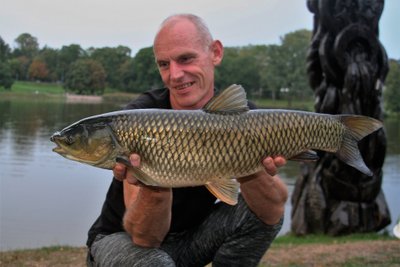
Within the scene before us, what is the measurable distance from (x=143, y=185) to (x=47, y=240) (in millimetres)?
8182

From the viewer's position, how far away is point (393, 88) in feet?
189

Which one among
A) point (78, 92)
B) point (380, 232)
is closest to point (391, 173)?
point (380, 232)

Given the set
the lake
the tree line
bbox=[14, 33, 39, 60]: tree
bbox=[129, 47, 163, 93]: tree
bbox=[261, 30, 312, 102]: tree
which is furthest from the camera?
bbox=[14, 33, 39, 60]: tree

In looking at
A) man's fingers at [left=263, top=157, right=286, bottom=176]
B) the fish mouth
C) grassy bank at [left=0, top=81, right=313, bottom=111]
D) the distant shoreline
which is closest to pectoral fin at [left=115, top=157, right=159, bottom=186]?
the fish mouth

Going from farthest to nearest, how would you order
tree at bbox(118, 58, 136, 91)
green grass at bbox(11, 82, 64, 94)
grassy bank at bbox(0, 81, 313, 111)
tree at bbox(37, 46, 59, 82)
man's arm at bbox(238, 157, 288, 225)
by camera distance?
tree at bbox(37, 46, 59, 82)
green grass at bbox(11, 82, 64, 94)
tree at bbox(118, 58, 136, 91)
grassy bank at bbox(0, 81, 313, 111)
man's arm at bbox(238, 157, 288, 225)

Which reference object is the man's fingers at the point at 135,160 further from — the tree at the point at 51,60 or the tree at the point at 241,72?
the tree at the point at 51,60

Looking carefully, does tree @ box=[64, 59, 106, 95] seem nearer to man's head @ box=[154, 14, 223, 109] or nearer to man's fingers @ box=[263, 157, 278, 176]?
man's head @ box=[154, 14, 223, 109]

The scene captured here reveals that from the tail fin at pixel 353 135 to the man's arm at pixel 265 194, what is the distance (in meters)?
0.45

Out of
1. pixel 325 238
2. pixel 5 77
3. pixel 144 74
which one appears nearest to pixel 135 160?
pixel 325 238

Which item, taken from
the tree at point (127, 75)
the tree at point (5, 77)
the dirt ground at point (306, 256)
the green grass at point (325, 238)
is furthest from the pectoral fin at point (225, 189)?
the tree at point (127, 75)

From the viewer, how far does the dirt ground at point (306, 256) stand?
722 cm

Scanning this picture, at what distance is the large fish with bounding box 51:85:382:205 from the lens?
2934 millimetres

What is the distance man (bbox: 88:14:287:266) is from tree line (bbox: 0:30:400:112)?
57.6 metres

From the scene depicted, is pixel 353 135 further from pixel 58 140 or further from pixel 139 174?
pixel 58 140
